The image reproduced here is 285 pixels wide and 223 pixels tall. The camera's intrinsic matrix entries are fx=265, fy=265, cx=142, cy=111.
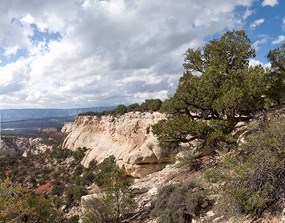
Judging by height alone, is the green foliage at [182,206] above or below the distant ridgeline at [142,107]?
below

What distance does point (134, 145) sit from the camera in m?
35.2

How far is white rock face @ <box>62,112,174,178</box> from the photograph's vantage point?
26.0 metres

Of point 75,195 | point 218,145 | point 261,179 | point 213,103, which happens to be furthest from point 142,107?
point 261,179

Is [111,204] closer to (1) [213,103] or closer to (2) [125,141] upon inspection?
(1) [213,103]

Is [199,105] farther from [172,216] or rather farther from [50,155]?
[50,155]

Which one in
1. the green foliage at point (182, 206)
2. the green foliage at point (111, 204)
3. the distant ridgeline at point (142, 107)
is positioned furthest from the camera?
the distant ridgeline at point (142, 107)

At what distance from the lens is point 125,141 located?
4016 cm

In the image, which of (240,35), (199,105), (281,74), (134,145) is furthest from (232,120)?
(134,145)

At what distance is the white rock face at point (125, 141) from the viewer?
85.3ft

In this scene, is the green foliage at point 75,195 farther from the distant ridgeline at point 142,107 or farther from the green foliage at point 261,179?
the green foliage at point 261,179

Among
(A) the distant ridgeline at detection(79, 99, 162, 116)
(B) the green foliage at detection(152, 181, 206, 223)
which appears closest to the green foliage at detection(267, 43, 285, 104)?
(B) the green foliage at detection(152, 181, 206, 223)

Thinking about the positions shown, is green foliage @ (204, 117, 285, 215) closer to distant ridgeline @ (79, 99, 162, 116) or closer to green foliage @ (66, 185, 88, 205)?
green foliage @ (66, 185, 88, 205)

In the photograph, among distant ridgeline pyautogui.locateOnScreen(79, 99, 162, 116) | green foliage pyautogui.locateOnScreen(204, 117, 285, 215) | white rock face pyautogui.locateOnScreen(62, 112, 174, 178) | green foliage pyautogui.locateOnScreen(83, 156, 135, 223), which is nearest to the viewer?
green foliage pyautogui.locateOnScreen(204, 117, 285, 215)

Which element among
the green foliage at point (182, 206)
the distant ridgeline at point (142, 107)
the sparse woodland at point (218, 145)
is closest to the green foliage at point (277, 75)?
the sparse woodland at point (218, 145)
